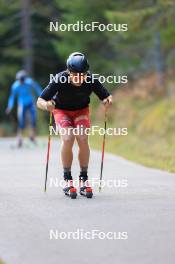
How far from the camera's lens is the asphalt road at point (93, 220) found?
23.7 ft

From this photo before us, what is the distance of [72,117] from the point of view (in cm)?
1076

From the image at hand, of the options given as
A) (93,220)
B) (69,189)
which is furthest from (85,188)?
(93,220)

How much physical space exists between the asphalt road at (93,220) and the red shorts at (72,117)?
975 mm

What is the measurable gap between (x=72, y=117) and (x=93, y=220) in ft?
7.39

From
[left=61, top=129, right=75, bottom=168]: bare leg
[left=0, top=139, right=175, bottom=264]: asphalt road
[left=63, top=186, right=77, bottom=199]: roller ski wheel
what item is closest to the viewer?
[left=0, top=139, right=175, bottom=264]: asphalt road

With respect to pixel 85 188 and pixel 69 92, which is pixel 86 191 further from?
pixel 69 92

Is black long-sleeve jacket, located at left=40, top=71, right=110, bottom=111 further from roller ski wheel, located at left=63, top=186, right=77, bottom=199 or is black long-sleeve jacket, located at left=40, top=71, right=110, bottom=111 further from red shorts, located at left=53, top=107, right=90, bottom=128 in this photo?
roller ski wheel, located at left=63, top=186, right=77, bottom=199

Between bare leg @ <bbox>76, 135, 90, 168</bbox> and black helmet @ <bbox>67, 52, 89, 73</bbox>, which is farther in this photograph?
bare leg @ <bbox>76, 135, 90, 168</bbox>

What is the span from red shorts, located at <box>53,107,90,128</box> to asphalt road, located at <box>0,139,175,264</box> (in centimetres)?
98

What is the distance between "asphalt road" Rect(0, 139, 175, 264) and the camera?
23.7ft

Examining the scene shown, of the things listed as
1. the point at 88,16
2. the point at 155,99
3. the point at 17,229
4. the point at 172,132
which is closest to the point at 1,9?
the point at 88,16

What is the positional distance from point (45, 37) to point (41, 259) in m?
33.8

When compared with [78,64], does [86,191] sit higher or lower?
lower

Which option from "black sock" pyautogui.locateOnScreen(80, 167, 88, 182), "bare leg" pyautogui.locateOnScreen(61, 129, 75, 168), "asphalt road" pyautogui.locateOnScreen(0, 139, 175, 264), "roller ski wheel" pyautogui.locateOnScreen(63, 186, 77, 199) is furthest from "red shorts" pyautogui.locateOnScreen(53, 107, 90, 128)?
"asphalt road" pyautogui.locateOnScreen(0, 139, 175, 264)
